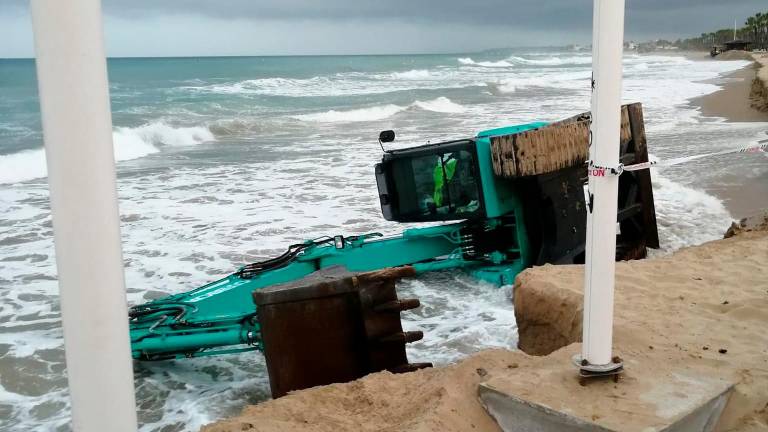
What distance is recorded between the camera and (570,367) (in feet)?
10.9

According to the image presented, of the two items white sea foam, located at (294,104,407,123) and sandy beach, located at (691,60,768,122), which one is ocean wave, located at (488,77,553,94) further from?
sandy beach, located at (691,60,768,122)

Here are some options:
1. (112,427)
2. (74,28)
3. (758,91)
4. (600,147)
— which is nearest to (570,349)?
(600,147)

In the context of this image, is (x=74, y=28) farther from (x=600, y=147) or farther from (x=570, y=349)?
(x=570, y=349)

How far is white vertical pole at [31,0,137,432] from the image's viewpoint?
1521 mm

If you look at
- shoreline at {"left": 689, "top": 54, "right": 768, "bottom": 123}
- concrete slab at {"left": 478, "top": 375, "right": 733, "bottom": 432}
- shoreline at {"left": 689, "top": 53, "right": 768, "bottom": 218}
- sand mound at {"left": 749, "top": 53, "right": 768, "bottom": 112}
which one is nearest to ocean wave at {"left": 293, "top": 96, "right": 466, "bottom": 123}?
shoreline at {"left": 689, "top": 54, "right": 768, "bottom": 123}

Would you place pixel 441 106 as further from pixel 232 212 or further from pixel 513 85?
pixel 232 212

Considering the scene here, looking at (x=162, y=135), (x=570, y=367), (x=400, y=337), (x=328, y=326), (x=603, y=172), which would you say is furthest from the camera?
(x=162, y=135)

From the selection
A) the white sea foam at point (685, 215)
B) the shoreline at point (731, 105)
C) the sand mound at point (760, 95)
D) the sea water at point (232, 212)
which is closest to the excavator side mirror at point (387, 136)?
the sea water at point (232, 212)

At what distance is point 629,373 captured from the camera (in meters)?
3.22

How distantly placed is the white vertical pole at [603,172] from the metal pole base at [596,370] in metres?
0.05

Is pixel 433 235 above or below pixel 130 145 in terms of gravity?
below

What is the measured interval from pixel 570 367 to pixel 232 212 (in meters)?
8.60

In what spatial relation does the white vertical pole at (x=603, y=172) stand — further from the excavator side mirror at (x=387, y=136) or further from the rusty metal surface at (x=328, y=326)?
the excavator side mirror at (x=387, y=136)

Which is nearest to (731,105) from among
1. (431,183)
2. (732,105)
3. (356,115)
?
(732,105)
